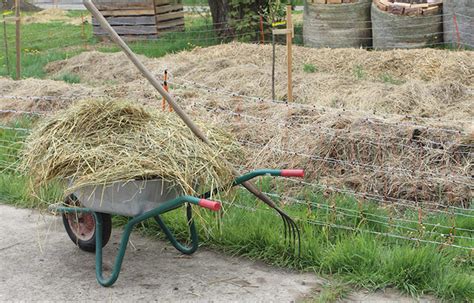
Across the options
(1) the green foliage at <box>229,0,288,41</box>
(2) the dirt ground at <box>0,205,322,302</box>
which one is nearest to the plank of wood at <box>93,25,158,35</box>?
(1) the green foliage at <box>229,0,288,41</box>

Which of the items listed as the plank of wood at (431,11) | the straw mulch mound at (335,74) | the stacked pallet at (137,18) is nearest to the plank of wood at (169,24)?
the stacked pallet at (137,18)

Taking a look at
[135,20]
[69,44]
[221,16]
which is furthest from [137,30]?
[221,16]

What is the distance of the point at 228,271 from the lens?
536cm

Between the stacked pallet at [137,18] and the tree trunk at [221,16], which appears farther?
the stacked pallet at [137,18]

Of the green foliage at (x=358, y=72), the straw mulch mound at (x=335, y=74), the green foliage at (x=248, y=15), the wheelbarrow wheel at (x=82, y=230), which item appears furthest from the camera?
the green foliage at (x=248, y=15)

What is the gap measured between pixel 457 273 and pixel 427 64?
6232 millimetres

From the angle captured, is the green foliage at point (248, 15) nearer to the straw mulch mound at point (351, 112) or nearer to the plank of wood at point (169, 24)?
the plank of wood at point (169, 24)

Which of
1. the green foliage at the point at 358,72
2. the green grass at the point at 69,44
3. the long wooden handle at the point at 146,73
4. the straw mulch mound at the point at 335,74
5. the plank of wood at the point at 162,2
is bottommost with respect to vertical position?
the green grass at the point at 69,44

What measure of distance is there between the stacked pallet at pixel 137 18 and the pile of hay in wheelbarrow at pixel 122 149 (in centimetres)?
1242

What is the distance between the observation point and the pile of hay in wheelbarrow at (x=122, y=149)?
194 inches

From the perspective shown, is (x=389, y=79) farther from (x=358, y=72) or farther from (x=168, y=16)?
(x=168, y=16)

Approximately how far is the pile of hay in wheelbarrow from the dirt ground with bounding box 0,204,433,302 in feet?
2.04

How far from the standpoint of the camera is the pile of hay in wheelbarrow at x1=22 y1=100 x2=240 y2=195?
16.2 feet

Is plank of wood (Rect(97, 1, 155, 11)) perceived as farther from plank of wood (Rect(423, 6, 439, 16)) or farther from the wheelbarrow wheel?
the wheelbarrow wheel
